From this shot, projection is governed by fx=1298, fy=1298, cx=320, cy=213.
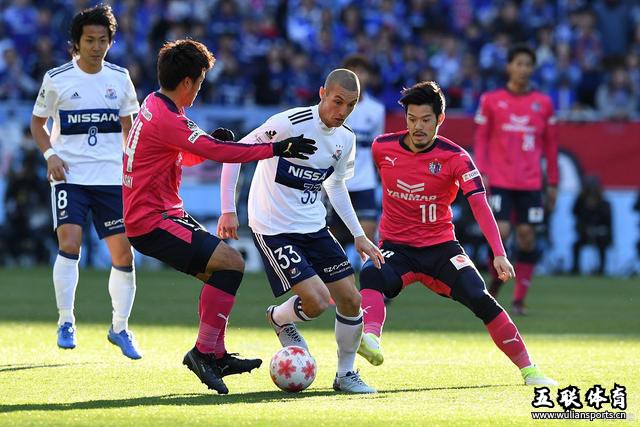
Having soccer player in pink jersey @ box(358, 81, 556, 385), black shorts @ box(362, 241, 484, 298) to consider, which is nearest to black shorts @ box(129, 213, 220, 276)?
soccer player in pink jersey @ box(358, 81, 556, 385)

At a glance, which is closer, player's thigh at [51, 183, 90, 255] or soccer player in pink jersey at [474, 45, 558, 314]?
player's thigh at [51, 183, 90, 255]

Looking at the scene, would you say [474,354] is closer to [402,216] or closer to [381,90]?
[402,216]

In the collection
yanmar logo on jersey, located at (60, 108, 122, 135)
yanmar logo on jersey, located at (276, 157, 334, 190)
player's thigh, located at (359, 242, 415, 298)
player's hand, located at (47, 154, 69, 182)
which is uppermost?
yanmar logo on jersey, located at (60, 108, 122, 135)

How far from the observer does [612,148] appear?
789 inches

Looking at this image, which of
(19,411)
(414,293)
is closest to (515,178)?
(414,293)

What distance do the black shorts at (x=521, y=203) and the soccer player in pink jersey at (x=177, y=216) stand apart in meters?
5.88

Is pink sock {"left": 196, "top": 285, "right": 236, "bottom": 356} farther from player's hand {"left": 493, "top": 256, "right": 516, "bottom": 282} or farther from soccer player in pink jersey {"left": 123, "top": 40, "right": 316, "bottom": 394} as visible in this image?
player's hand {"left": 493, "top": 256, "right": 516, "bottom": 282}

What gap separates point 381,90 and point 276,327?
42.4 ft

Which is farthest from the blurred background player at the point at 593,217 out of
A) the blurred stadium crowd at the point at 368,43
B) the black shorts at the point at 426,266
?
the black shorts at the point at 426,266

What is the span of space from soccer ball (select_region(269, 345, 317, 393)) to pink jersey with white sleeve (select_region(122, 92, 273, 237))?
1.11 metres

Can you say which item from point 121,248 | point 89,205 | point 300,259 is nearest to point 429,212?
point 300,259

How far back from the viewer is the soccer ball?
7711mm

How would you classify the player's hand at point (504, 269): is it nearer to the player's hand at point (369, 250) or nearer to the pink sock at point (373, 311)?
the player's hand at point (369, 250)

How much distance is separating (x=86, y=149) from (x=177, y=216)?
2.21 m
